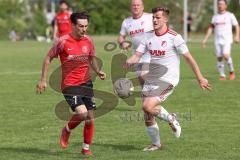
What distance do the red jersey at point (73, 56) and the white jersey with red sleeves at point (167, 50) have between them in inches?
33.5

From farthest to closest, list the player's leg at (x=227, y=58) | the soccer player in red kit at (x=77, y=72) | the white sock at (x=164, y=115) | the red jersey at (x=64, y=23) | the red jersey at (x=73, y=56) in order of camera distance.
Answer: the red jersey at (x=64, y=23), the player's leg at (x=227, y=58), the white sock at (x=164, y=115), the red jersey at (x=73, y=56), the soccer player in red kit at (x=77, y=72)

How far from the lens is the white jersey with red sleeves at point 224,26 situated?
21906 mm

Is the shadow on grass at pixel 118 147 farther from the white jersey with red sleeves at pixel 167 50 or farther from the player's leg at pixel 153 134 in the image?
the white jersey with red sleeves at pixel 167 50

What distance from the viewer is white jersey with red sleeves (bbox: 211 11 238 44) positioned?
21.9m

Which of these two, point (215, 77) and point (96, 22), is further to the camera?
point (96, 22)

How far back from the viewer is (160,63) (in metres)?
10.6

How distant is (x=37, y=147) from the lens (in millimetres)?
10789

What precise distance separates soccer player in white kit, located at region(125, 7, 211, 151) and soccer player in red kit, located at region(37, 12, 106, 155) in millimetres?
720

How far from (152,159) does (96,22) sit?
68.7m

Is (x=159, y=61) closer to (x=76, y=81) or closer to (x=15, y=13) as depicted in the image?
(x=76, y=81)

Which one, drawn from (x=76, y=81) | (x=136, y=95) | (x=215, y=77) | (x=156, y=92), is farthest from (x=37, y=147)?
(x=215, y=77)

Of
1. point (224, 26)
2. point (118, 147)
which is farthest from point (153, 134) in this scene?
point (224, 26)

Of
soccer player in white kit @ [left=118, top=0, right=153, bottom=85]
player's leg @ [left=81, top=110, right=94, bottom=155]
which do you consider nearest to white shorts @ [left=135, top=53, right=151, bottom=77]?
soccer player in white kit @ [left=118, top=0, right=153, bottom=85]

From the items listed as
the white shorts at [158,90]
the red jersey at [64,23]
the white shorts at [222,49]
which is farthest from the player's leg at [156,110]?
the red jersey at [64,23]
